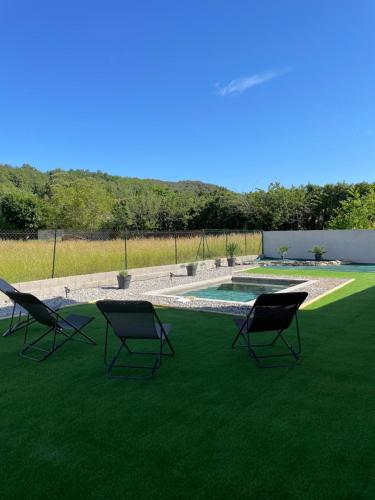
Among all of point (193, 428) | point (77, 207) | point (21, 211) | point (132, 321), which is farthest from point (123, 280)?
point (21, 211)

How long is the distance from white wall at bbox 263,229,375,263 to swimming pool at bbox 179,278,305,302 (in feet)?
28.3

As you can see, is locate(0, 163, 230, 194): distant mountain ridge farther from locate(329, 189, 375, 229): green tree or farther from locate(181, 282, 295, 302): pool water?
locate(181, 282, 295, 302): pool water

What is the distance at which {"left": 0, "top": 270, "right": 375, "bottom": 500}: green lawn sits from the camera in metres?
2.19

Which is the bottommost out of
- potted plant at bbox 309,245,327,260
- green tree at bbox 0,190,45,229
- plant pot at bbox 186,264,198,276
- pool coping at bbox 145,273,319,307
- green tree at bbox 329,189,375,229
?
pool coping at bbox 145,273,319,307

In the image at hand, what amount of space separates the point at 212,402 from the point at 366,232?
57.7 feet

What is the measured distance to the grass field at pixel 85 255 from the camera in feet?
35.1

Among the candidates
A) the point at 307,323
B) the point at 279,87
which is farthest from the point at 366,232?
the point at 307,323

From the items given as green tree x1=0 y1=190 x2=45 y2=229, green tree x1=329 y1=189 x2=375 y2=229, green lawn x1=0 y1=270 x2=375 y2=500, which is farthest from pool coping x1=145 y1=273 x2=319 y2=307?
green tree x1=0 y1=190 x2=45 y2=229

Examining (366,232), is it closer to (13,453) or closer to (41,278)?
(41,278)

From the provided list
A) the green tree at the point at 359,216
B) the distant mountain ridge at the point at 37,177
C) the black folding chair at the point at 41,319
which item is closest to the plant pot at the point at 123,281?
the black folding chair at the point at 41,319

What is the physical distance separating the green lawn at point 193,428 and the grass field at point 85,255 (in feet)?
21.4

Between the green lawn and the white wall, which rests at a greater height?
the white wall

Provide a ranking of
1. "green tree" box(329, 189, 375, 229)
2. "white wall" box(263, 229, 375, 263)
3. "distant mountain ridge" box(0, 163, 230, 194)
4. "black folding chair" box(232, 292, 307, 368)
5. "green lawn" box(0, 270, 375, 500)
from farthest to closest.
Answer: "distant mountain ridge" box(0, 163, 230, 194) → "green tree" box(329, 189, 375, 229) → "white wall" box(263, 229, 375, 263) → "black folding chair" box(232, 292, 307, 368) → "green lawn" box(0, 270, 375, 500)

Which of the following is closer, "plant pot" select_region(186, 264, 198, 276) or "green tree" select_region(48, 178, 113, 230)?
"plant pot" select_region(186, 264, 198, 276)
